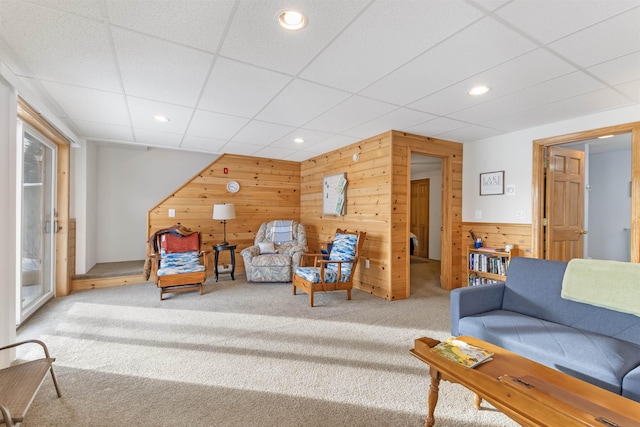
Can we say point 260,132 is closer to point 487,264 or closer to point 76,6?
point 76,6

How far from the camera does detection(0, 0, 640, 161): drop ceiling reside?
61.6 inches

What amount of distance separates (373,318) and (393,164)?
202cm

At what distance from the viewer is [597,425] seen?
3.34ft

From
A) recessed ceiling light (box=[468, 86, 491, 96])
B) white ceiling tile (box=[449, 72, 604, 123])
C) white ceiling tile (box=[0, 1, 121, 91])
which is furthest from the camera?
recessed ceiling light (box=[468, 86, 491, 96])

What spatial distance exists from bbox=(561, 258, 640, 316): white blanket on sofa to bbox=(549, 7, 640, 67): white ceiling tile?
144 cm

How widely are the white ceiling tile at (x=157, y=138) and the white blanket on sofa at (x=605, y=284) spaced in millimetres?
4786

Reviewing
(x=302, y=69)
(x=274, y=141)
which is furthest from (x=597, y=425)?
(x=274, y=141)

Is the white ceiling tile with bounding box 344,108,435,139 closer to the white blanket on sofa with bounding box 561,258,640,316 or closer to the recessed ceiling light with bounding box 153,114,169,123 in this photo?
the white blanket on sofa with bounding box 561,258,640,316

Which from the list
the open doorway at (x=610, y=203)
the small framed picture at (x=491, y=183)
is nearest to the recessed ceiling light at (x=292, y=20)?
the small framed picture at (x=491, y=183)

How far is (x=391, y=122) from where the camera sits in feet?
11.4

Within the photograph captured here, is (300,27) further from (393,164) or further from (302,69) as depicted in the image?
→ (393,164)

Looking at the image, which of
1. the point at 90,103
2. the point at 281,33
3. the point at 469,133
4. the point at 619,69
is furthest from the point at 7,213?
the point at 469,133

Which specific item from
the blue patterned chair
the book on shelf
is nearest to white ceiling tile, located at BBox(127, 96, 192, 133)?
the blue patterned chair

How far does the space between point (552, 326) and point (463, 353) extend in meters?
0.94
